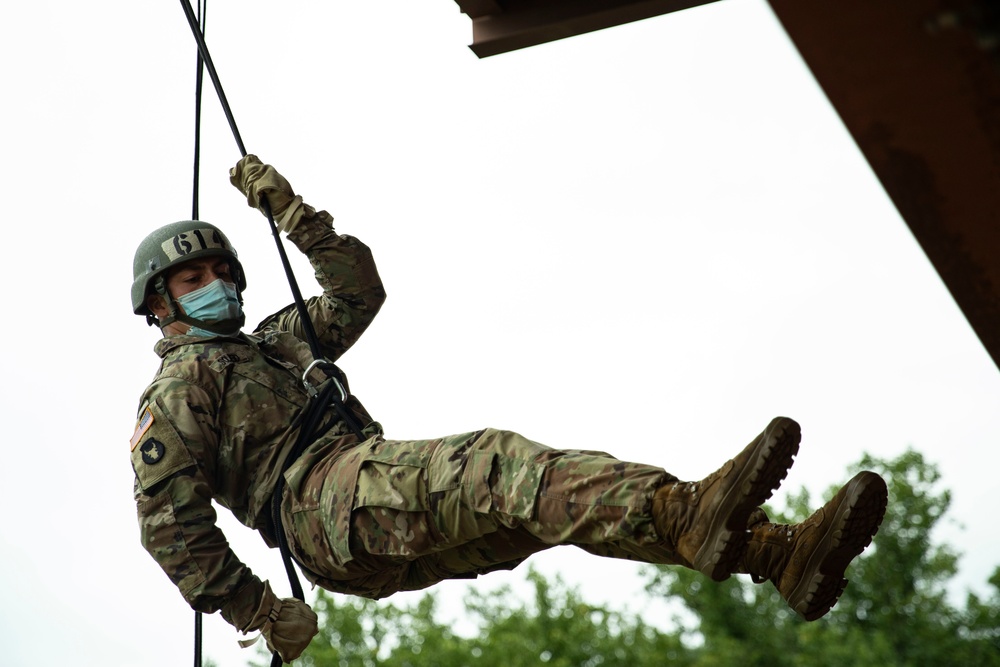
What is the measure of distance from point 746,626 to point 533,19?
1872 centimetres

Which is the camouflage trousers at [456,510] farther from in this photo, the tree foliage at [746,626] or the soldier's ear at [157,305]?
the tree foliage at [746,626]

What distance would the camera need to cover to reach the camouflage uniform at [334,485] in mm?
3855

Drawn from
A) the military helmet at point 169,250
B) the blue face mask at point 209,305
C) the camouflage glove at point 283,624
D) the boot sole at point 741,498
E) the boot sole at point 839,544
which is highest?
the military helmet at point 169,250

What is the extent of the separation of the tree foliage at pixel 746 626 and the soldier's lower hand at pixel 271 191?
16404 millimetres

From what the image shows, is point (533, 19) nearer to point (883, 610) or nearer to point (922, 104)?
point (922, 104)

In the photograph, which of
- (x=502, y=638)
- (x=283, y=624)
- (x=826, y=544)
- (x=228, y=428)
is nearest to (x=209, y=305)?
(x=228, y=428)

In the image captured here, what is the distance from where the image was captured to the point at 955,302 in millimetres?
3004

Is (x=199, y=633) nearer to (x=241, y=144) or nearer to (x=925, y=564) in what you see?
(x=241, y=144)

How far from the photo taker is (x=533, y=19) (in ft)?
16.0

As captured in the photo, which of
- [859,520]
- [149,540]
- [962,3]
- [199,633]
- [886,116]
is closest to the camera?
[962,3]

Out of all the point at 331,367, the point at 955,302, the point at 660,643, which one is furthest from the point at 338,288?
the point at 660,643

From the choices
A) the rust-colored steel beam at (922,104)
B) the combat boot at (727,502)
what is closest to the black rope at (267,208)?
the combat boot at (727,502)

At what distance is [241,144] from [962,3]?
3.53 meters

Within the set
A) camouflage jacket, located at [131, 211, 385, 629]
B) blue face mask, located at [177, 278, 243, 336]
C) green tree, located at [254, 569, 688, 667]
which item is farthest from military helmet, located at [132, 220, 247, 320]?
green tree, located at [254, 569, 688, 667]
